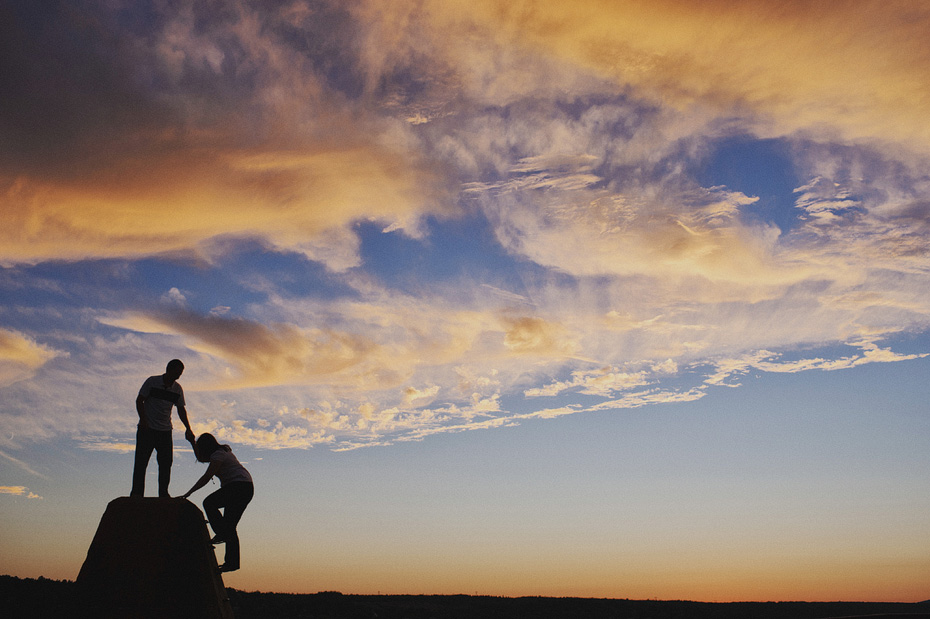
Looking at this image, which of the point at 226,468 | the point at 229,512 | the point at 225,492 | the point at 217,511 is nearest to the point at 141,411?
the point at 226,468

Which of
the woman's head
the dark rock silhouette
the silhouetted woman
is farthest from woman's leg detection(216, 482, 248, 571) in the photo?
the woman's head

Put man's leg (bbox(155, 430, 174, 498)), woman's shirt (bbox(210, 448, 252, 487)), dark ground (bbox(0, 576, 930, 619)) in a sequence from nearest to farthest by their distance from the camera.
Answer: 1. woman's shirt (bbox(210, 448, 252, 487))
2. man's leg (bbox(155, 430, 174, 498))
3. dark ground (bbox(0, 576, 930, 619))

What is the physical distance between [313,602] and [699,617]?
740 inches

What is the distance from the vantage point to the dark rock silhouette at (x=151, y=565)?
9102 mm

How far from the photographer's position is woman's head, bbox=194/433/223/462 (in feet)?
33.4

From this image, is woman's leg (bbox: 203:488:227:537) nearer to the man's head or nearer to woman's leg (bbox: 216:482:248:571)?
woman's leg (bbox: 216:482:248:571)

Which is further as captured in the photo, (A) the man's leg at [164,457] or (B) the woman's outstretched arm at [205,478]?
(A) the man's leg at [164,457]

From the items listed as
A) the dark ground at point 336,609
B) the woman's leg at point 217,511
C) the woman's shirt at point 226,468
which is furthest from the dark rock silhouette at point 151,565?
the woman's shirt at point 226,468

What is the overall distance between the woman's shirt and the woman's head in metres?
0.09

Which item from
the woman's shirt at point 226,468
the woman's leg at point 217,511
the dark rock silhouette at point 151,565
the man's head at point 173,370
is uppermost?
the man's head at point 173,370

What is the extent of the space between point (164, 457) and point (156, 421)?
2.24ft

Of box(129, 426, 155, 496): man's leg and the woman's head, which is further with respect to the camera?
box(129, 426, 155, 496): man's leg

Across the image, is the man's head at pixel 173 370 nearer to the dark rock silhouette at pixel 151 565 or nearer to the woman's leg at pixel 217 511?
the dark rock silhouette at pixel 151 565

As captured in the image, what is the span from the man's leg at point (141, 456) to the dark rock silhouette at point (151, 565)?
89 cm
